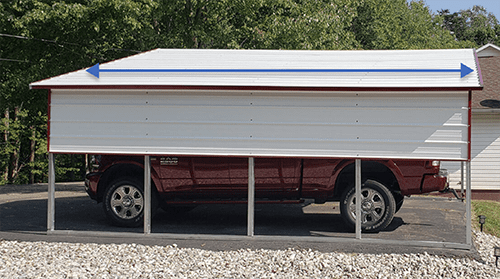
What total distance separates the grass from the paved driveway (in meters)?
0.37

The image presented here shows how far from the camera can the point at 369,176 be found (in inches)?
346

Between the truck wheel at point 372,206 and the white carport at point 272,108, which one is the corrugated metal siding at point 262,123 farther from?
the truck wheel at point 372,206

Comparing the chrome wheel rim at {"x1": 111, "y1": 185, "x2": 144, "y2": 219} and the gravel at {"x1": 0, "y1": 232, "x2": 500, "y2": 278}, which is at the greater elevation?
the chrome wheel rim at {"x1": 111, "y1": 185, "x2": 144, "y2": 219}

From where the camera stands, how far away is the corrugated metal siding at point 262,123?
7.79 meters

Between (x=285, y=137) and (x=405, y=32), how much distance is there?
117 ft

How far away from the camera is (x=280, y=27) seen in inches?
599

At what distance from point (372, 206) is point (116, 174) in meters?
4.47

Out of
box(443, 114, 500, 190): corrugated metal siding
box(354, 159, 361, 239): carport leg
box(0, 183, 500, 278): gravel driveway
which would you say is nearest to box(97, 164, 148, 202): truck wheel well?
box(0, 183, 500, 278): gravel driveway

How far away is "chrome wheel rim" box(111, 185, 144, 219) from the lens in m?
8.97

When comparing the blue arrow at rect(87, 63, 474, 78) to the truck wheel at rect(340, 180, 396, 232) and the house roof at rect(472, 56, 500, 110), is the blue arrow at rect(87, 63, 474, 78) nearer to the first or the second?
the truck wheel at rect(340, 180, 396, 232)

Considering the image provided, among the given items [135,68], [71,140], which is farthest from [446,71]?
[71,140]

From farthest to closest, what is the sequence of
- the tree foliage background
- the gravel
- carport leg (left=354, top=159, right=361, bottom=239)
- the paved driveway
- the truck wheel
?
the tree foliage background
the truck wheel
the paved driveway
carport leg (left=354, top=159, right=361, bottom=239)
the gravel

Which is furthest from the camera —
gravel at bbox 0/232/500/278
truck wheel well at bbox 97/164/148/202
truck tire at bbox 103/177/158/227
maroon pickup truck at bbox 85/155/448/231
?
truck wheel well at bbox 97/164/148/202

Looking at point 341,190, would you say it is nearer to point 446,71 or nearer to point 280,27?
point 446,71
